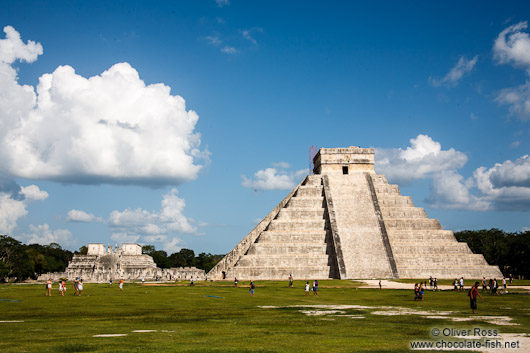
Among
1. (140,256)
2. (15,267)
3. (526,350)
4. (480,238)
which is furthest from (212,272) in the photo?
(480,238)

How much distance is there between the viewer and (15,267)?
7469 cm

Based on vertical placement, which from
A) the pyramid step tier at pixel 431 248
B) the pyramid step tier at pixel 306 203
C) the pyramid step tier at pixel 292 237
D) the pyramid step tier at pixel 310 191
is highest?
the pyramid step tier at pixel 310 191

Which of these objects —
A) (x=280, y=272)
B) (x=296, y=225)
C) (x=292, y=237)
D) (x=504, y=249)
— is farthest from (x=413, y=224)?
(x=504, y=249)

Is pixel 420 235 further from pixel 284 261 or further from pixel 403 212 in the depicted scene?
pixel 284 261

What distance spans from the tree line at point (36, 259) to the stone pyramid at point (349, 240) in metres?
38.4

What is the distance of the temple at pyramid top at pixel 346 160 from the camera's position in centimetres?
6169

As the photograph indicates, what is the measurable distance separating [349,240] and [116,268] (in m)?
34.5

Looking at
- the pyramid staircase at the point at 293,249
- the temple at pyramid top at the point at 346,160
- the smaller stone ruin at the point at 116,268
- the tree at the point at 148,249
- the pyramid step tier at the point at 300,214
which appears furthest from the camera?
the tree at the point at 148,249

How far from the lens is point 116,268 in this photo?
67.1m

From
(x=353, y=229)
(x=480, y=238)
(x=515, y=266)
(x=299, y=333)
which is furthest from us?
(x=480, y=238)

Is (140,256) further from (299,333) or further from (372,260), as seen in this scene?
(299,333)

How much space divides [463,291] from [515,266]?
45843 millimetres

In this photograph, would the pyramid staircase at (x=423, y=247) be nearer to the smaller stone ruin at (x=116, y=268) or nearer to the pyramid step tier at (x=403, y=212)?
the pyramid step tier at (x=403, y=212)

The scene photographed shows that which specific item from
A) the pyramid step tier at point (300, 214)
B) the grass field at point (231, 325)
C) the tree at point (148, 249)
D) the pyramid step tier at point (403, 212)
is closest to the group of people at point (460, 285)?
the grass field at point (231, 325)
